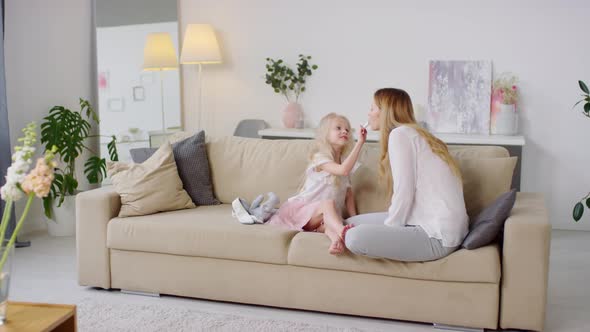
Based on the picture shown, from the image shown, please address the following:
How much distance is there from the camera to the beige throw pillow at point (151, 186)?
3990 millimetres

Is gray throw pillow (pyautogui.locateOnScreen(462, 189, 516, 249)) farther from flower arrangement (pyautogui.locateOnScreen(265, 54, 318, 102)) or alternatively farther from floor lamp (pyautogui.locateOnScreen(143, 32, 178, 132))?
floor lamp (pyautogui.locateOnScreen(143, 32, 178, 132))

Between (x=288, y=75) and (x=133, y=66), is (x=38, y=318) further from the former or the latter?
(x=133, y=66)

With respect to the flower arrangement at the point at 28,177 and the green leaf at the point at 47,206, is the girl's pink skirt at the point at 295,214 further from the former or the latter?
the green leaf at the point at 47,206

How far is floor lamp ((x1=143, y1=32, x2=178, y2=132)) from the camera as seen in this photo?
612cm

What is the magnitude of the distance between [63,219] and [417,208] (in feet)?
9.76

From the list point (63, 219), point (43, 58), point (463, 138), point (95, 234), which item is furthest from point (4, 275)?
point (463, 138)

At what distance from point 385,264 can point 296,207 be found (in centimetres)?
66

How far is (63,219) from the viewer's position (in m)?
5.37

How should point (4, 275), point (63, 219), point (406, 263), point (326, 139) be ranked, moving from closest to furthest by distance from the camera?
point (4, 275), point (406, 263), point (326, 139), point (63, 219)

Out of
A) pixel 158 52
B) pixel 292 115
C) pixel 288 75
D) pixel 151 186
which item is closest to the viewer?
pixel 151 186

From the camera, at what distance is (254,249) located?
3611mm


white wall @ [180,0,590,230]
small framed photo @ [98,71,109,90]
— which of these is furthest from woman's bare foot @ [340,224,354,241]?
small framed photo @ [98,71,109,90]

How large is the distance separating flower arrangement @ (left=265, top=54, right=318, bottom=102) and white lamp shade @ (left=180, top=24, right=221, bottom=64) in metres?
0.44

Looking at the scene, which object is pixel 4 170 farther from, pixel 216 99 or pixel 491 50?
pixel 491 50
